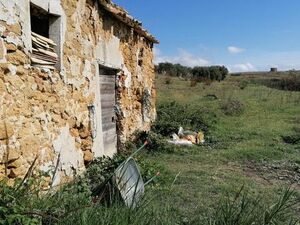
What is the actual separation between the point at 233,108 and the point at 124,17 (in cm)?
943

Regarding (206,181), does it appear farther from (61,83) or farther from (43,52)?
(43,52)

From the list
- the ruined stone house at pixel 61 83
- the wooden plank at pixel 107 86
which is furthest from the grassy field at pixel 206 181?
the wooden plank at pixel 107 86

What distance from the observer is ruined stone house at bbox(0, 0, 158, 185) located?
4352mm

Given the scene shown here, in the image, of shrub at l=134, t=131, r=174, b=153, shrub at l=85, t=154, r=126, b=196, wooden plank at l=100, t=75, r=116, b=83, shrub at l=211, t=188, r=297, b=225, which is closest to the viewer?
shrub at l=211, t=188, r=297, b=225

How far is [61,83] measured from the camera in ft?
18.6

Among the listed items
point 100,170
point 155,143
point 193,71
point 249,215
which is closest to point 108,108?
point 155,143

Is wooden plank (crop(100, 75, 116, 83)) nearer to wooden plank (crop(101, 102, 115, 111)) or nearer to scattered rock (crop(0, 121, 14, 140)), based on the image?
wooden plank (crop(101, 102, 115, 111))

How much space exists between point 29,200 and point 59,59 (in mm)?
2558

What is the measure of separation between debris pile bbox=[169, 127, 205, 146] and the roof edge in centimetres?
288

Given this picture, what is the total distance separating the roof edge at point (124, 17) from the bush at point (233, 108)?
6052mm

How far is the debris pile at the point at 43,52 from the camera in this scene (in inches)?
199

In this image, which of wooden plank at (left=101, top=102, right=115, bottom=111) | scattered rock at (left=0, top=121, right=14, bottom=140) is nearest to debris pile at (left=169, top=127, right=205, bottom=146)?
wooden plank at (left=101, top=102, right=115, bottom=111)

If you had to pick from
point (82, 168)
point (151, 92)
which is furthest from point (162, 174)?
point (151, 92)

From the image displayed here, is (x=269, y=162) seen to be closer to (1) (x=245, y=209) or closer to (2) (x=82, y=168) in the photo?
(2) (x=82, y=168)
